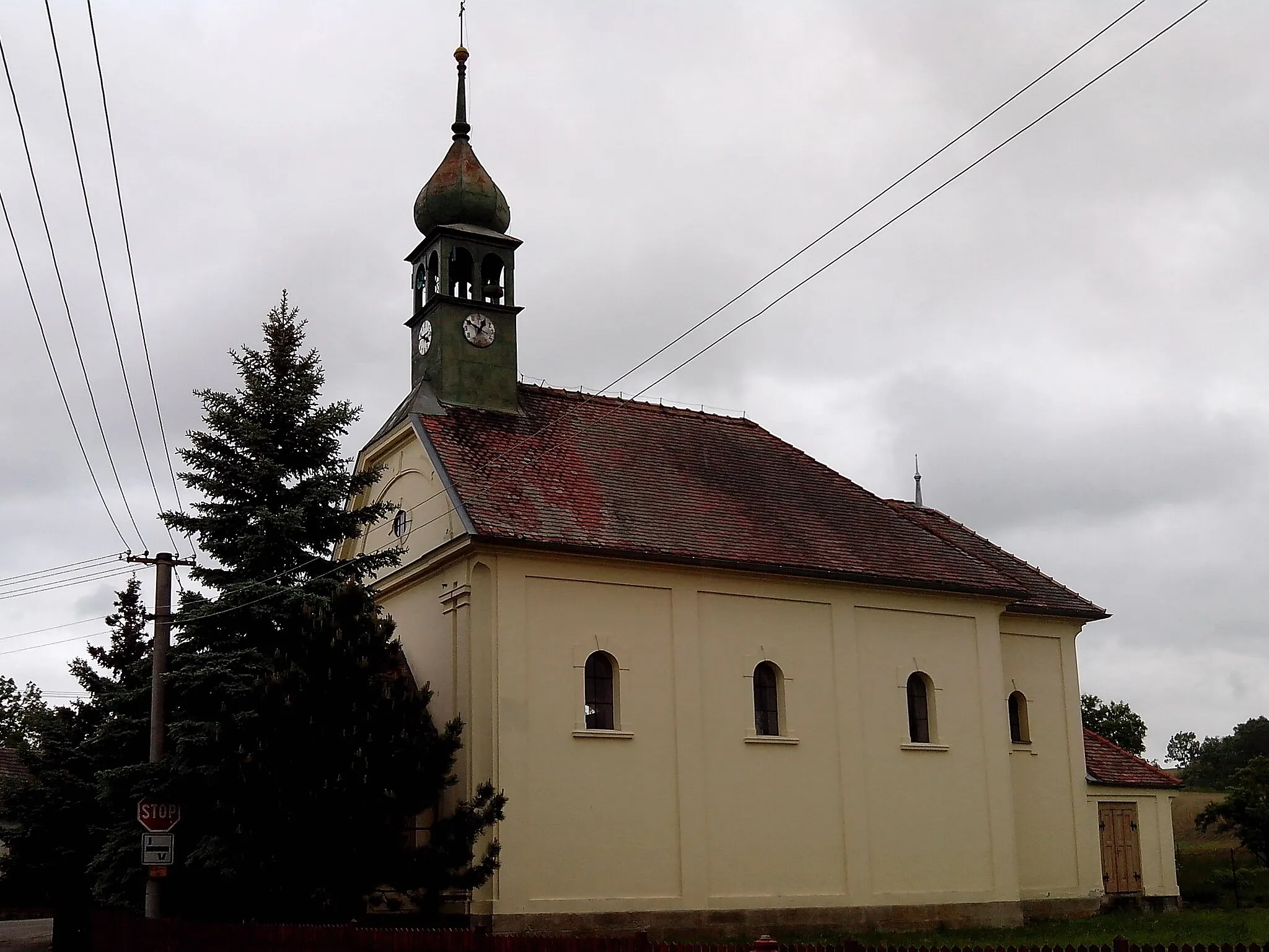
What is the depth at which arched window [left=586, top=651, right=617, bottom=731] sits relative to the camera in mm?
22703

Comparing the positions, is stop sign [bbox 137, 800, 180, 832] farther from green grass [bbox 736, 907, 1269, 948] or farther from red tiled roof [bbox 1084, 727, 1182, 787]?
red tiled roof [bbox 1084, 727, 1182, 787]

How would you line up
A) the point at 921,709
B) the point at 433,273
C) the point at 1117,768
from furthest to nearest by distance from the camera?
1. the point at 1117,768
2. the point at 433,273
3. the point at 921,709

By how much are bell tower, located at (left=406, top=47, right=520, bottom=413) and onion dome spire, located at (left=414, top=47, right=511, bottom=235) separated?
18 millimetres

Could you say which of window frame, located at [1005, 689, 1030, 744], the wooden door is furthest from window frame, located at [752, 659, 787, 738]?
the wooden door

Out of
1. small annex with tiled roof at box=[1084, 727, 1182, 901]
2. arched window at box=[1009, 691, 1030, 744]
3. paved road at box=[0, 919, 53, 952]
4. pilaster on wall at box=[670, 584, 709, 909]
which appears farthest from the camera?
small annex with tiled roof at box=[1084, 727, 1182, 901]

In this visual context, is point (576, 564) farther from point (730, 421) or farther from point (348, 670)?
point (730, 421)

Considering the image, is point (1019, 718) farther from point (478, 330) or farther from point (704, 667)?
point (478, 330)

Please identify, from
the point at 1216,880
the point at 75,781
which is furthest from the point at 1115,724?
the point at 75,781

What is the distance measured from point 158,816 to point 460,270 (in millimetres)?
12644

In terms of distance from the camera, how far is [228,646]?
21.5 m

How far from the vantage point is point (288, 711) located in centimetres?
1894

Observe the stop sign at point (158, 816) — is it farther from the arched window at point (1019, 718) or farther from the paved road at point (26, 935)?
the arched window at point (1019, 718)

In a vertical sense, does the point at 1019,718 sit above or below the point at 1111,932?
above

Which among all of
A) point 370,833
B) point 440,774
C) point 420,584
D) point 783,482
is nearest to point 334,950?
point 370,833
